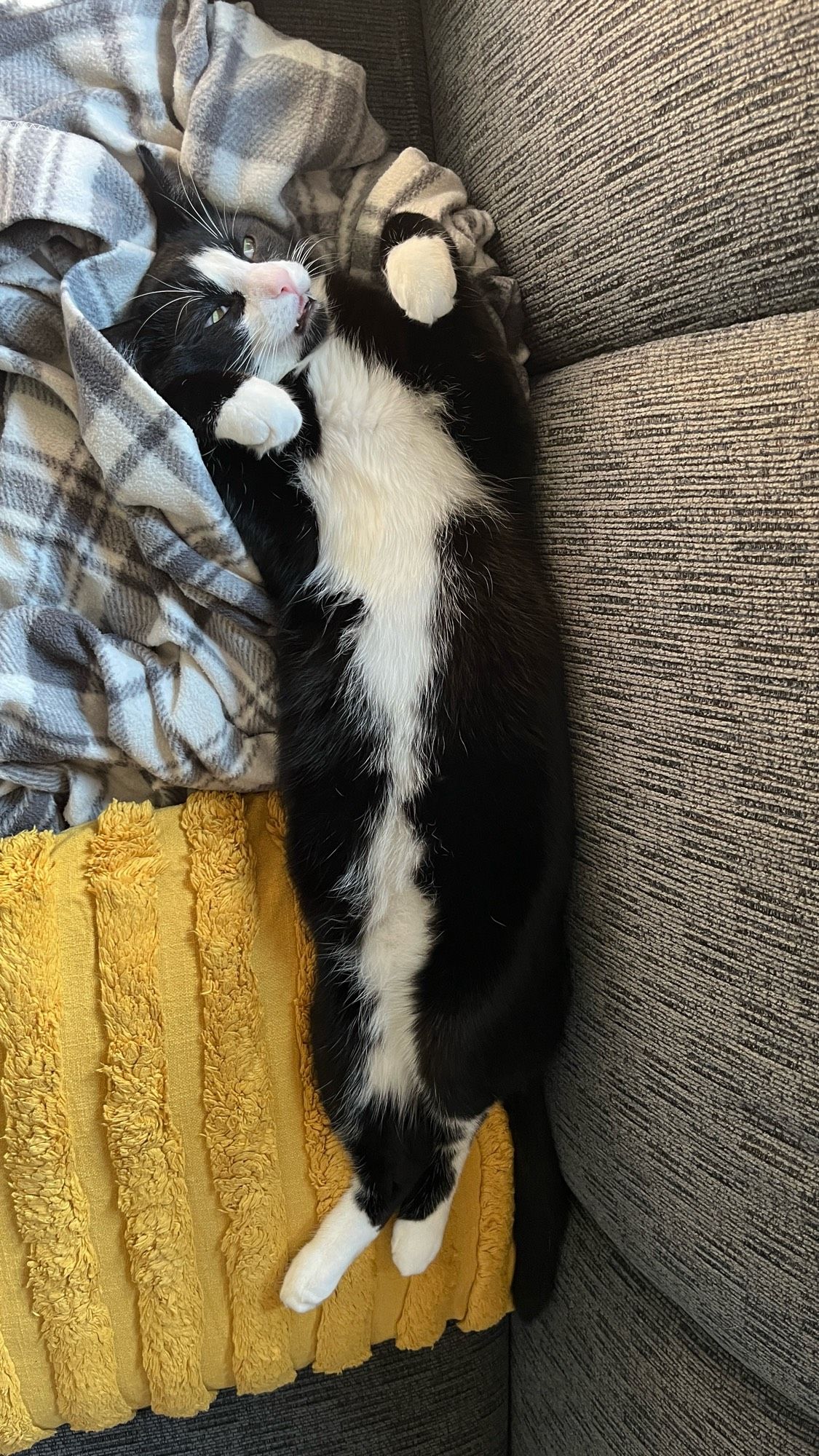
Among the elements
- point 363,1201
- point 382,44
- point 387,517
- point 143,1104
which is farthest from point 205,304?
point 363,1201

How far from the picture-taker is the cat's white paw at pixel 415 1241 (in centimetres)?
88

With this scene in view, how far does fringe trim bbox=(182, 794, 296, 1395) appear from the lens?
0.81 m

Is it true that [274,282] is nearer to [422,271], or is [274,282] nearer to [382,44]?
[422,271]

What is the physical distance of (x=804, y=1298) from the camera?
0.65m

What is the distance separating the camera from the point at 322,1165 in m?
0.86

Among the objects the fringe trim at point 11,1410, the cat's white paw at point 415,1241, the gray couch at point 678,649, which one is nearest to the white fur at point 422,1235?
the cat's white paw at point 415,1241

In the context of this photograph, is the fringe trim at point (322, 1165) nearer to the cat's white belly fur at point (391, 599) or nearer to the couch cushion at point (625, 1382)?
the cat's white belly fur at point (391, 599)

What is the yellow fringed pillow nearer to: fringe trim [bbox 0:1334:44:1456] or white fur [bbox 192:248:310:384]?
fringe trim [bbox 0:1334:44:1456]

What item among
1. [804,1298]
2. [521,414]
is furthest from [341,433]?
[804,1298]

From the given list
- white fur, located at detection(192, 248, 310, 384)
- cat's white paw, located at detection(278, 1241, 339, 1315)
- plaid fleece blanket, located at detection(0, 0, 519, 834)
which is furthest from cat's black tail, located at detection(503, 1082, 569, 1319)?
white fur, located at detection(192, 248, 310, 384)

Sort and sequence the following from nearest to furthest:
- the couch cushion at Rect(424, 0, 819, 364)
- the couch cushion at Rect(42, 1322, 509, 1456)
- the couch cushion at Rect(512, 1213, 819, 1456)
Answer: the couch cushion at Rect(424, 0, 819, 364)
the couch cushion at Rect(512, 1213, 819, 1456)
the couch cushion at Rect(42, 1322, 509, 1456)

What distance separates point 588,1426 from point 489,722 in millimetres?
756

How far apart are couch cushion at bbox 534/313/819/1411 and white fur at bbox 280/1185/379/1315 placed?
0.79 feet

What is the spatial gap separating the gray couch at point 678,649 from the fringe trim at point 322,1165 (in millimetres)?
238
